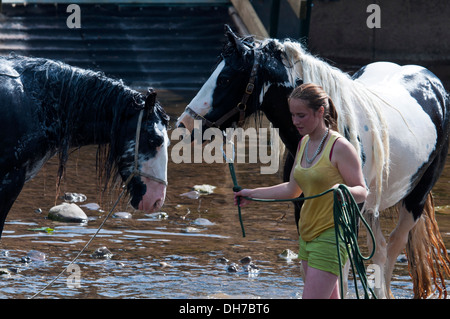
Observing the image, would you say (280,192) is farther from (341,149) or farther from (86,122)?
(86,122)

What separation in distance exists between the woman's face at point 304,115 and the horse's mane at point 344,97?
84cm

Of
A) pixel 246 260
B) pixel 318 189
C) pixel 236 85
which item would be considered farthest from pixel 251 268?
pixel 318 189

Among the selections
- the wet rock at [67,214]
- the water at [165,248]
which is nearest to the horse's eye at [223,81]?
the water at [165,248]

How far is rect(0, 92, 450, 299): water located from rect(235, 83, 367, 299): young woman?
4.23ft

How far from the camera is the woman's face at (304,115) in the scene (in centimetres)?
417

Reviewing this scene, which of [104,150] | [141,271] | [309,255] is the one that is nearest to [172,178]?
[141,271]

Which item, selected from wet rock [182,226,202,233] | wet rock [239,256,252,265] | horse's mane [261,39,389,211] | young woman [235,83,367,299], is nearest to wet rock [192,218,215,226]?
wet rock [182,226,202,233]

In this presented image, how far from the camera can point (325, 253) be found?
4148 mm

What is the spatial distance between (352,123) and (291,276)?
158 cm

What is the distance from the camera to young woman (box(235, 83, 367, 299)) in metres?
4.13

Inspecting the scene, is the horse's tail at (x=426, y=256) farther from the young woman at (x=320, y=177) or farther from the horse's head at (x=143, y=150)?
the horse's head at (x=143, y=150)

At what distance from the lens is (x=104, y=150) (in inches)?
195

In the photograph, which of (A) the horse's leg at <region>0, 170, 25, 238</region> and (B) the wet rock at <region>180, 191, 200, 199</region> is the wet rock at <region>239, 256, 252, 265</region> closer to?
(B) the wet rock at <region>180, 191, 200, 199</region>

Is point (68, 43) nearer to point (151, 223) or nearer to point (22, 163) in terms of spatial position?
point (151, 223)
